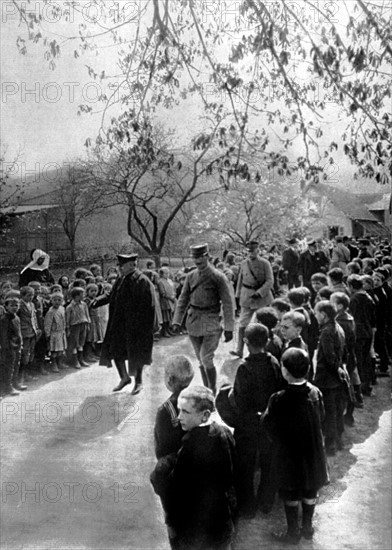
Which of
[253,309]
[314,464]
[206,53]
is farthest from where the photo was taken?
[253,309]

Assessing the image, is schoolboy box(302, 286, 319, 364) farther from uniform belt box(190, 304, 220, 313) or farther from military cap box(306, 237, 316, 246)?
uniform belt box(190, 304, 220, 313)

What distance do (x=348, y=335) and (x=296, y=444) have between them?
155 cm

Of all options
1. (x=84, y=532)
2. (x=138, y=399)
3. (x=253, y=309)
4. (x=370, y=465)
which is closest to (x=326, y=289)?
(x=253, y=309)

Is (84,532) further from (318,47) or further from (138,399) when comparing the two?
(318,47)

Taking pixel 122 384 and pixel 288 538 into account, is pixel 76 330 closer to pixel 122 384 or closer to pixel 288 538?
pixel 122 384

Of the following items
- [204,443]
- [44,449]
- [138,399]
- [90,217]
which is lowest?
[44,449]

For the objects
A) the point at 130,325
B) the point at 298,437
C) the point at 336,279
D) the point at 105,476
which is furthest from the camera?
the point at 336,279

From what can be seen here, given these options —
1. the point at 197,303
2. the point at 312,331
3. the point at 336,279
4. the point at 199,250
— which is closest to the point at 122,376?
the point at 197,303

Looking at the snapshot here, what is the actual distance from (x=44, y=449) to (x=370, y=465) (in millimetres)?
1941

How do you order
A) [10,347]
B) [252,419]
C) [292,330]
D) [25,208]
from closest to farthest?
[252,419], [25,208], [292,330], [10,347]

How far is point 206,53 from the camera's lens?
3.31m

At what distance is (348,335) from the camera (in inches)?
162

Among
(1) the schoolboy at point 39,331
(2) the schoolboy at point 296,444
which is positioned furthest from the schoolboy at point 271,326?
(1) the schoolboy at point 39,331

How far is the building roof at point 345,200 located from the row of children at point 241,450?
1076 millimetres
